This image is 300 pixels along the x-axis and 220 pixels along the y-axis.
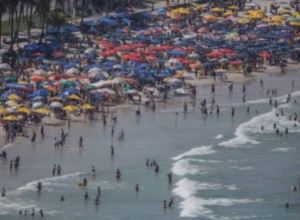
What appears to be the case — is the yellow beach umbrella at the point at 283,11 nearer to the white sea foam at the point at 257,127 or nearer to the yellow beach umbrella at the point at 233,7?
the yellow beach umbrella at the point at 233,7

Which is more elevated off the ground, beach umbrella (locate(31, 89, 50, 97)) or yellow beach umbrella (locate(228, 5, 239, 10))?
yellow beach umbrella (locate(228, 5, 239, 10))

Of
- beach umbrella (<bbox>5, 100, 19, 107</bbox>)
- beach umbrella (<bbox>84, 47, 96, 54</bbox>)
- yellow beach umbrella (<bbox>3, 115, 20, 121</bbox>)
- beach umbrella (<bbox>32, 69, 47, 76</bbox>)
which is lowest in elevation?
yellow beach umbrella (<bbox>3, 115, 20, 121</bbox>)

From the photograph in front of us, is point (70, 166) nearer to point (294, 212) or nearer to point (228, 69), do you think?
point (294, 212)

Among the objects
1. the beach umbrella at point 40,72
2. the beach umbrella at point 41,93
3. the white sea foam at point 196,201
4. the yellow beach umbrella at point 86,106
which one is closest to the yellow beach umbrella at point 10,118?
the beach umbrella at point 41,93

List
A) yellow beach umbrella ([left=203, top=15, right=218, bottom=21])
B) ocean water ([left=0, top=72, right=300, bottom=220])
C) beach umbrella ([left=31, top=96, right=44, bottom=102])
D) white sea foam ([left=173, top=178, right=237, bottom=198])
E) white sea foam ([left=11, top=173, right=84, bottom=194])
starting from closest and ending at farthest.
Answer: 1. ocean water ([left=0, top=72, right=300, bottom=220])
2. white sea foam ([left=11, top=173, right=84, bottom=194])
3. white sea foam ([left=173, top=178, right=237, bottom=198])
4. beach umbrella ([left=31, top=96, right=44, bottom=102])
5. yellow beach umbrella ([left=203, top=15, right=218, bottom=21])

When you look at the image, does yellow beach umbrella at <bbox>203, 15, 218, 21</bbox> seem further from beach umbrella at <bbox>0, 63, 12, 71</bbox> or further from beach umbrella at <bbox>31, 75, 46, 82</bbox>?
beach umbrella at <bbox>31, 75, 46, 82</bbox>

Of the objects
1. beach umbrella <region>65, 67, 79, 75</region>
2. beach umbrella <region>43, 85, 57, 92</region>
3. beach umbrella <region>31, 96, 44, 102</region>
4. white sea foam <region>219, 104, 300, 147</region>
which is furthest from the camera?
beach umbrella <region>65, 67, 79, 75</region>

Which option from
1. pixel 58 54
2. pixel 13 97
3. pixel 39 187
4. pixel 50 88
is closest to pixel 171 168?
pixel 39 187

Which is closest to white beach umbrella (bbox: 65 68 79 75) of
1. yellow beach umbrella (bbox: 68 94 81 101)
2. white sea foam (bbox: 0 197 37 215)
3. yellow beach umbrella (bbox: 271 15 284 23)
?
yellow beach umbrella (bbox: 68 94 81 101)

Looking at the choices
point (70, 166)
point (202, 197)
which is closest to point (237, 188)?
point (202, 197)
